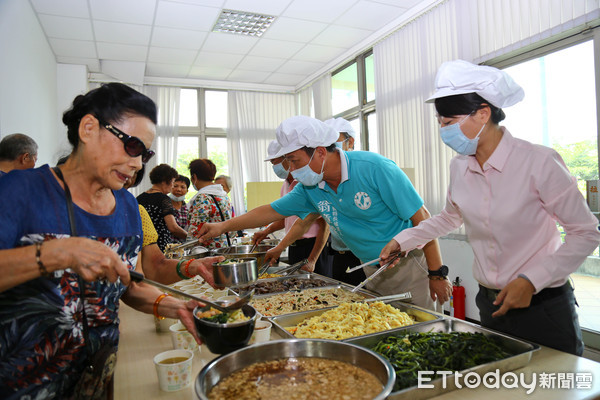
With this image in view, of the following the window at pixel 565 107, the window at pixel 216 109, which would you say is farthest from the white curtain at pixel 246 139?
the window at pixel 565 107

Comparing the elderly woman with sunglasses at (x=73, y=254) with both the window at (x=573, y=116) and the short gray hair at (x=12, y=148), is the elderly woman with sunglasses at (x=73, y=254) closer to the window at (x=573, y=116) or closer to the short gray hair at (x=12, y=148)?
the short gray hair at (x=12, y=148)

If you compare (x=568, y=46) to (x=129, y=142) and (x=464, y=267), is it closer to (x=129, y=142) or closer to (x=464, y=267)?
(x=464, y=267)

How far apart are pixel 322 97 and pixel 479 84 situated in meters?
5.73

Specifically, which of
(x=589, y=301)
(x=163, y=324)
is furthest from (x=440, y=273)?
(x=589, y=301)

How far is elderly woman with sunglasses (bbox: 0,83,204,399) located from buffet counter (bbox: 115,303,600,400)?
0.10 m

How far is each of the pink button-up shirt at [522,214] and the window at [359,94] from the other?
4.30 metres

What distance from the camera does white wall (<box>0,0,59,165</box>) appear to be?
3506mm

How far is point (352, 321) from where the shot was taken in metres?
1.59

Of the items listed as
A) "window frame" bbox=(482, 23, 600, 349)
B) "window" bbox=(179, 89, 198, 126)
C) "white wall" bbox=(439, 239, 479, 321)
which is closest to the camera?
"window frame" bbox=(482, 23, 600, 349)

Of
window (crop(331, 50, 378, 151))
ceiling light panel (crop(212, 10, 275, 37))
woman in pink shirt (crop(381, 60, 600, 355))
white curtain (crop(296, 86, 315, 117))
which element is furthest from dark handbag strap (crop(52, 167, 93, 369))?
white curtain (crop(296, 86, 315, 117))

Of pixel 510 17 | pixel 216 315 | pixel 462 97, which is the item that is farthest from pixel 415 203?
pixel 510 17

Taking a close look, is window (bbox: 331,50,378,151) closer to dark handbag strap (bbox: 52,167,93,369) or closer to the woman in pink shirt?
the woman in pink shirt

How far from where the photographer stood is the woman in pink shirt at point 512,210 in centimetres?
131

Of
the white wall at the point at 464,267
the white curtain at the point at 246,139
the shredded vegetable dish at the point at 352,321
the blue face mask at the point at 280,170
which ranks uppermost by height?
the white curtain at the point at 246,139
